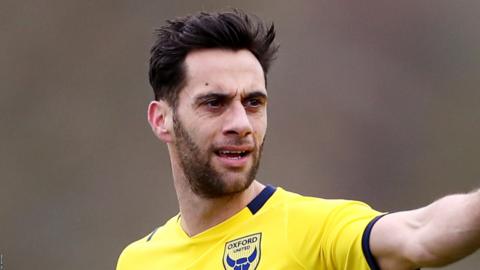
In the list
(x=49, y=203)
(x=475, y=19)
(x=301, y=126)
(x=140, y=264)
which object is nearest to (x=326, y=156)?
(x=301, y=126)

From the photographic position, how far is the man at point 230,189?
8.37 ft

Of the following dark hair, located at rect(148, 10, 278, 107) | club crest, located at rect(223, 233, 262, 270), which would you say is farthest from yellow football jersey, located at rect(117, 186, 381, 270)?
dark hair, located at rect(148, 10, 278, 107)

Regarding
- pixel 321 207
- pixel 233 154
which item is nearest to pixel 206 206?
Answer: pixel 233 154

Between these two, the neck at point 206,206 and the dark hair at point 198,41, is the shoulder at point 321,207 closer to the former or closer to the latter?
the neck at point 206,206

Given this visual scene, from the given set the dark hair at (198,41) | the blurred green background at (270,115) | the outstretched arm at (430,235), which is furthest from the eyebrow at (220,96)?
the blurred green background at (270,115)

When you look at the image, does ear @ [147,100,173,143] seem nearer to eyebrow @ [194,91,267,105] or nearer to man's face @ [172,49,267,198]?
man's face @ [172,49,267,198]

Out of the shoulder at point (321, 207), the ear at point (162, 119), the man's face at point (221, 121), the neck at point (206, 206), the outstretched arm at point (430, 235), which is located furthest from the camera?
the ear at point (162, 119)

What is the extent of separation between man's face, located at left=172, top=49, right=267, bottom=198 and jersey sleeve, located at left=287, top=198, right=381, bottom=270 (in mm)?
253

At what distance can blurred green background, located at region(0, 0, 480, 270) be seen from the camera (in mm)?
8648

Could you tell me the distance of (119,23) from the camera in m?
9.97

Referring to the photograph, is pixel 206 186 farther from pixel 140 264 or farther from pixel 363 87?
pixel 363 87

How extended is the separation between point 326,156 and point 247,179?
5856 mm

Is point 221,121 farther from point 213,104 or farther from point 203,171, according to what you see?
point 203,171

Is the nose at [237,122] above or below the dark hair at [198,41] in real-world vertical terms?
below
